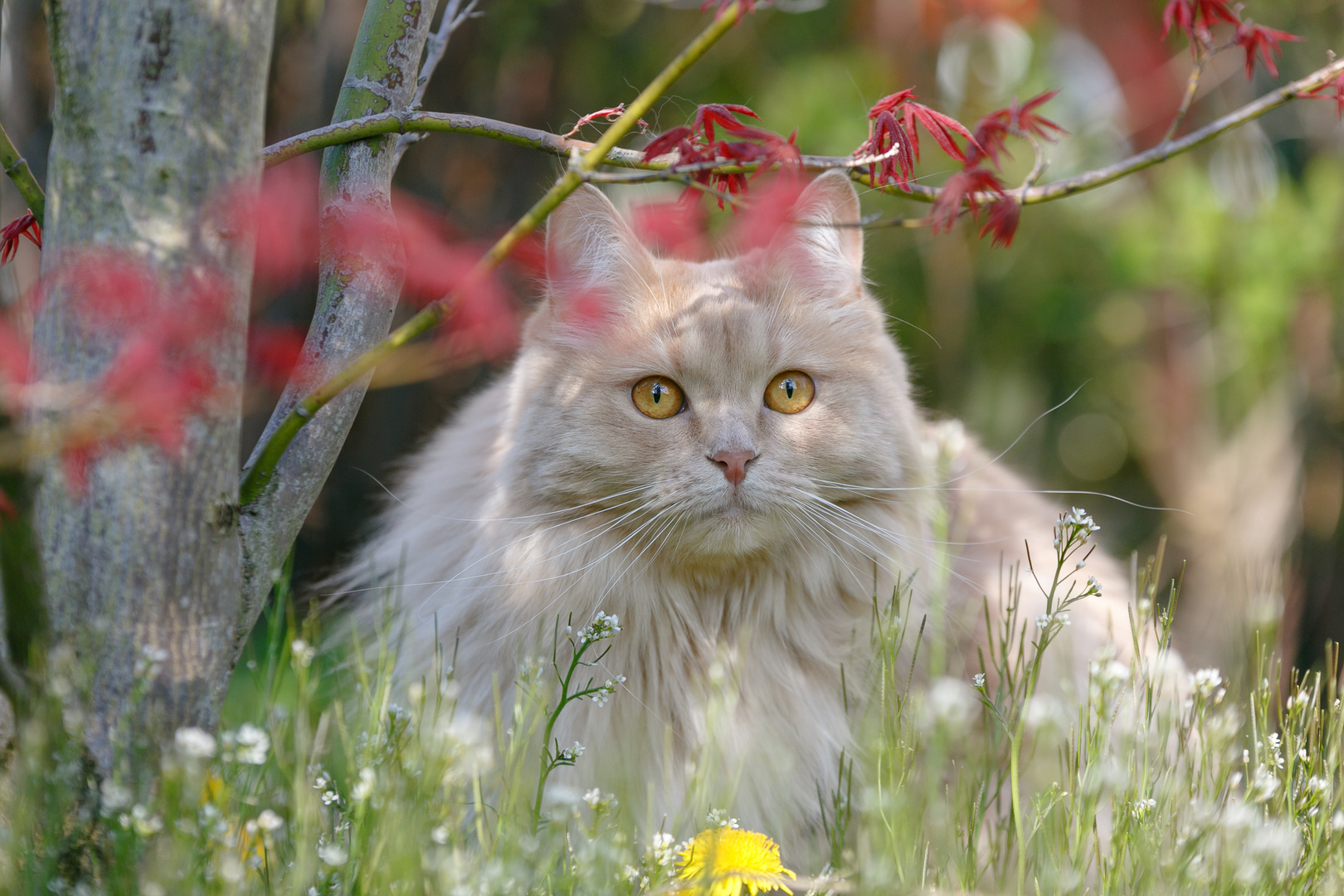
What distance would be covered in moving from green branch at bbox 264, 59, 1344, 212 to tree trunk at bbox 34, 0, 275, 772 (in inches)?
8.3

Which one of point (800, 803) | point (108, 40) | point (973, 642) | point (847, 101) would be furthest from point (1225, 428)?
point (108, 40)

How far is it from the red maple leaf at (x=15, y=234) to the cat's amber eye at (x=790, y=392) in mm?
1212

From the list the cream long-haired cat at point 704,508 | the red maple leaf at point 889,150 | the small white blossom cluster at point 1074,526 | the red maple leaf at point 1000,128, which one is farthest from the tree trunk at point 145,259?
the small white blossom cluster at point 1074,526

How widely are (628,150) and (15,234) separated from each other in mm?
884

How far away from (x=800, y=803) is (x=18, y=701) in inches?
51.4

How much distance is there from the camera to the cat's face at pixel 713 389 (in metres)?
1.84

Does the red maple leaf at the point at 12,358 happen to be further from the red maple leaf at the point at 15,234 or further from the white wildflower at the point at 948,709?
the white wildflower at the point at 948,709

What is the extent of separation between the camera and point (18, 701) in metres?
1.15

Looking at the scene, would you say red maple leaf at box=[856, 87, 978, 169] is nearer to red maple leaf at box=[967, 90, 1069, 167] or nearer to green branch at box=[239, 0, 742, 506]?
red maple leaf at box=[967, 90, 1069, 167]

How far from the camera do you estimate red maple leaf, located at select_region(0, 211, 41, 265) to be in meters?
1.46

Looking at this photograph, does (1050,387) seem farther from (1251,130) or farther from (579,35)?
(579,35)

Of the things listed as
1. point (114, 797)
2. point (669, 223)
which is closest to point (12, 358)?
point (114, 797)

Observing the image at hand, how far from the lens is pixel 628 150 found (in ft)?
4.60

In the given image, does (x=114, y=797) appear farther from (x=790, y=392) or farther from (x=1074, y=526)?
(x=790, y=392)
